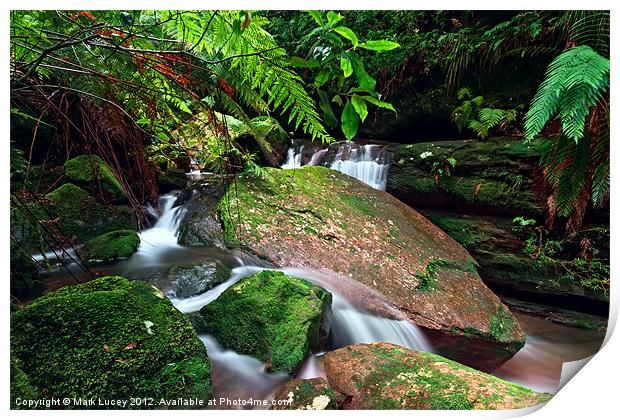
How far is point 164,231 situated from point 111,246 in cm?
36

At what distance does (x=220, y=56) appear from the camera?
0.84m

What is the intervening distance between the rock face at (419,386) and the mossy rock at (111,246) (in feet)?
3.82

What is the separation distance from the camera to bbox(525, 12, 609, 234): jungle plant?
0.99 meters

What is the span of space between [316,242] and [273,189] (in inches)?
19.6

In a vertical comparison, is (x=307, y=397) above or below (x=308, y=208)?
below

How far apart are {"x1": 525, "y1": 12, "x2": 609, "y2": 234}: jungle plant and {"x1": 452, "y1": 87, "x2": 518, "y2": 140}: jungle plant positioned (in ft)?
1.87

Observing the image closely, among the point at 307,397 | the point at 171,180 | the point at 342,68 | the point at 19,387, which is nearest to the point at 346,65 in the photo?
the point at 342,68

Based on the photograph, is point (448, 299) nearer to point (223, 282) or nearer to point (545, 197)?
point (545, 197)

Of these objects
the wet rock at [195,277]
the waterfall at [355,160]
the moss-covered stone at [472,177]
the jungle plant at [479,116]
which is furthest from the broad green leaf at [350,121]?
the waterfall at [355,160]

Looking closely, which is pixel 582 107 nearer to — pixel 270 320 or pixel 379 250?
pixel 379 250

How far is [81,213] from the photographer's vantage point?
63.2 inches

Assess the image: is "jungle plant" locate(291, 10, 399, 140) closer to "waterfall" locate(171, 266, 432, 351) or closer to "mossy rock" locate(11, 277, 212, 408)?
"mossy rock" locate(11, 277, 212, 408)

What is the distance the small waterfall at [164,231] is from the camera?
1714 millimetres

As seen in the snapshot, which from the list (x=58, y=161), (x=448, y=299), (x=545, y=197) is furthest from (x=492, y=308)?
(x=58, y=161)
